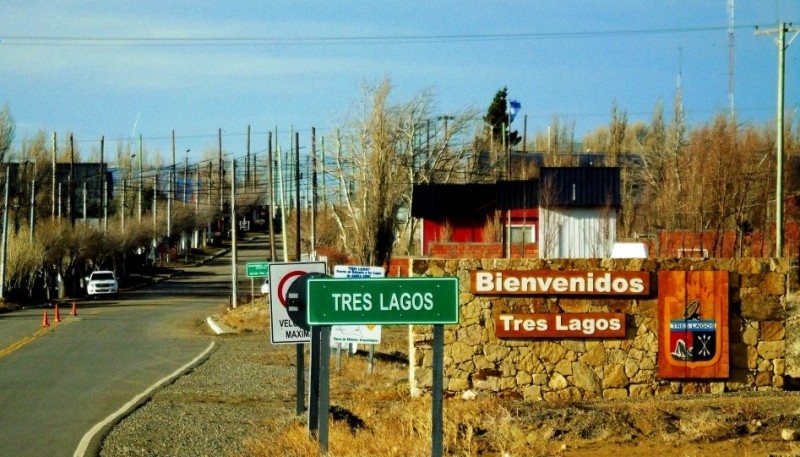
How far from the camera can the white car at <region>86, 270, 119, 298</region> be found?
211ft

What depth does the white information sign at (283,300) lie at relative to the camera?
Result: 1253 centimetres

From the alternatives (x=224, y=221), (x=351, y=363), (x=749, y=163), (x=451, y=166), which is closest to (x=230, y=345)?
(x=351, y=363)

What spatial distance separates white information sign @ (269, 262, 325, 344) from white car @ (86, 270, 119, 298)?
53719 millimetres

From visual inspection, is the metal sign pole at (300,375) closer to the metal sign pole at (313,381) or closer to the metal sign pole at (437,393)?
the metal sign pole at (313,381)

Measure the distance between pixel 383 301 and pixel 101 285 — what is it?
58452mm

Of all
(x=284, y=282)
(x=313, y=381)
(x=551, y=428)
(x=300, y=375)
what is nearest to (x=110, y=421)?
(x=300, y=375)

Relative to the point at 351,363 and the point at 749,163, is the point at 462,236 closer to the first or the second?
the point at 749,163

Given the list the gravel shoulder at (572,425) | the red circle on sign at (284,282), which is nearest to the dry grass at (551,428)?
the gravel shoulder at (572,425)

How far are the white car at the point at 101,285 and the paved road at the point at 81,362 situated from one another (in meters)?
7.02

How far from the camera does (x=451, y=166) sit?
2667 inches

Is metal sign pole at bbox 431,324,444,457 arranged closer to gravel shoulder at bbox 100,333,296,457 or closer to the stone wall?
gravel shoulder at bbox 100,333,296,457

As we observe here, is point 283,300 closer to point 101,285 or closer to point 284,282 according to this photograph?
point 284,282

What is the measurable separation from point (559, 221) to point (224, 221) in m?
88.4

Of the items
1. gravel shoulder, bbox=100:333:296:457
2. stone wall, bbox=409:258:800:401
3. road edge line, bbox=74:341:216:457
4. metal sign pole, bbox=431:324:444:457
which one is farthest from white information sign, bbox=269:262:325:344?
stone wall, bbox=409:258:800:401
